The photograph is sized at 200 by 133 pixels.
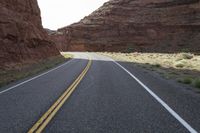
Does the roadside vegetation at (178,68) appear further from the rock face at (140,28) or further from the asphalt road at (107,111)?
the rock face at (140,28)

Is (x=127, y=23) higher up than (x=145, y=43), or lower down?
higher up

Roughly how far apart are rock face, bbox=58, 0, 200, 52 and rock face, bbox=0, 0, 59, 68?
54.3 meters

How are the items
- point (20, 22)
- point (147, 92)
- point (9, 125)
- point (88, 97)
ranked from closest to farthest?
point (9, 125), point (88, 97), point (147, 92), point (20, 22)

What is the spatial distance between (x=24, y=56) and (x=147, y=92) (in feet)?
74.2

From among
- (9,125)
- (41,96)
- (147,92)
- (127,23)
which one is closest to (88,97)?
(41,96)

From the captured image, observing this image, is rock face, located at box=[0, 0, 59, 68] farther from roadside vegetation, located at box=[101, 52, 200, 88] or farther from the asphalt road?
the asphalt road

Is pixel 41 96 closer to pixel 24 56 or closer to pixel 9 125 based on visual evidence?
pixel 9 125

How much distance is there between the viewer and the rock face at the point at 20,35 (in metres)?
28.2

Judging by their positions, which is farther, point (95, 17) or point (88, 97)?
point (95, 17)

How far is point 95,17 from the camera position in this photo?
112062 mm

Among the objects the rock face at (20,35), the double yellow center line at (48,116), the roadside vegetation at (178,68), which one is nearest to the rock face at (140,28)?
the rock face at (20,35)

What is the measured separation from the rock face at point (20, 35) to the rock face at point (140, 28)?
178 feet

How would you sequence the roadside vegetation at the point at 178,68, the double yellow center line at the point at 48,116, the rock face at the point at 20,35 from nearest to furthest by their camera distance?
the double yellow center line at the point at 48,116, the roadside vegetation at the point at 178,68, the rock face at the point at 20,35

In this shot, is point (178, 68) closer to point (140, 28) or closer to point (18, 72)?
point (18, 72)
